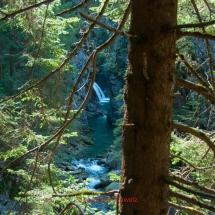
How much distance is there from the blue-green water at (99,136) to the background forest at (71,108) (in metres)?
0.24

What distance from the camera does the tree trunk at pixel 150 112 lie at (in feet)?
4.70

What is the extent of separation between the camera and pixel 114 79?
27.1 meters

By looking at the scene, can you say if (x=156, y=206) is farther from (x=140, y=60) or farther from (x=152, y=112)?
(x=140, y=60)

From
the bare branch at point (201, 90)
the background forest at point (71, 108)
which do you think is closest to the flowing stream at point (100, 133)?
the background forest at point (71, 108)

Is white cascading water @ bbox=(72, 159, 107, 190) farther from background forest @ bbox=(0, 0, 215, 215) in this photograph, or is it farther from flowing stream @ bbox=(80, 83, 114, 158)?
flowing stream @ bbox=(80, 83, 114, 158)

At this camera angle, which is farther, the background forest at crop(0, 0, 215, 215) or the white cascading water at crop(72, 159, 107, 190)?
the white cascading water at crop(72, 159, 107, 190)

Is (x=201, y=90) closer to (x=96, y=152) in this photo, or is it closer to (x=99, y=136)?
(x=96, y=152)

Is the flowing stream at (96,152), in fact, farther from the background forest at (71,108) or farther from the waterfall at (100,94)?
the waterfall at (100,94)

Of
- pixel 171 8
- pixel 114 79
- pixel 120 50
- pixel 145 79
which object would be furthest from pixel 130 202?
pixel 114 79

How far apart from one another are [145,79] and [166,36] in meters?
0.25

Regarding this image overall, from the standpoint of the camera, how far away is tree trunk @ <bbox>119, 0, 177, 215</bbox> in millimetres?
1432

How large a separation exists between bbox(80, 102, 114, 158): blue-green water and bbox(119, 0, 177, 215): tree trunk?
14880 millimetres

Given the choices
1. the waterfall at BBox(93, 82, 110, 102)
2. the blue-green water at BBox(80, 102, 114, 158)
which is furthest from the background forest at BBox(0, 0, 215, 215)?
the waterfall at BBox(93, 82, 110, 102)

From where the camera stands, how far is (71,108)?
2.18 meters
